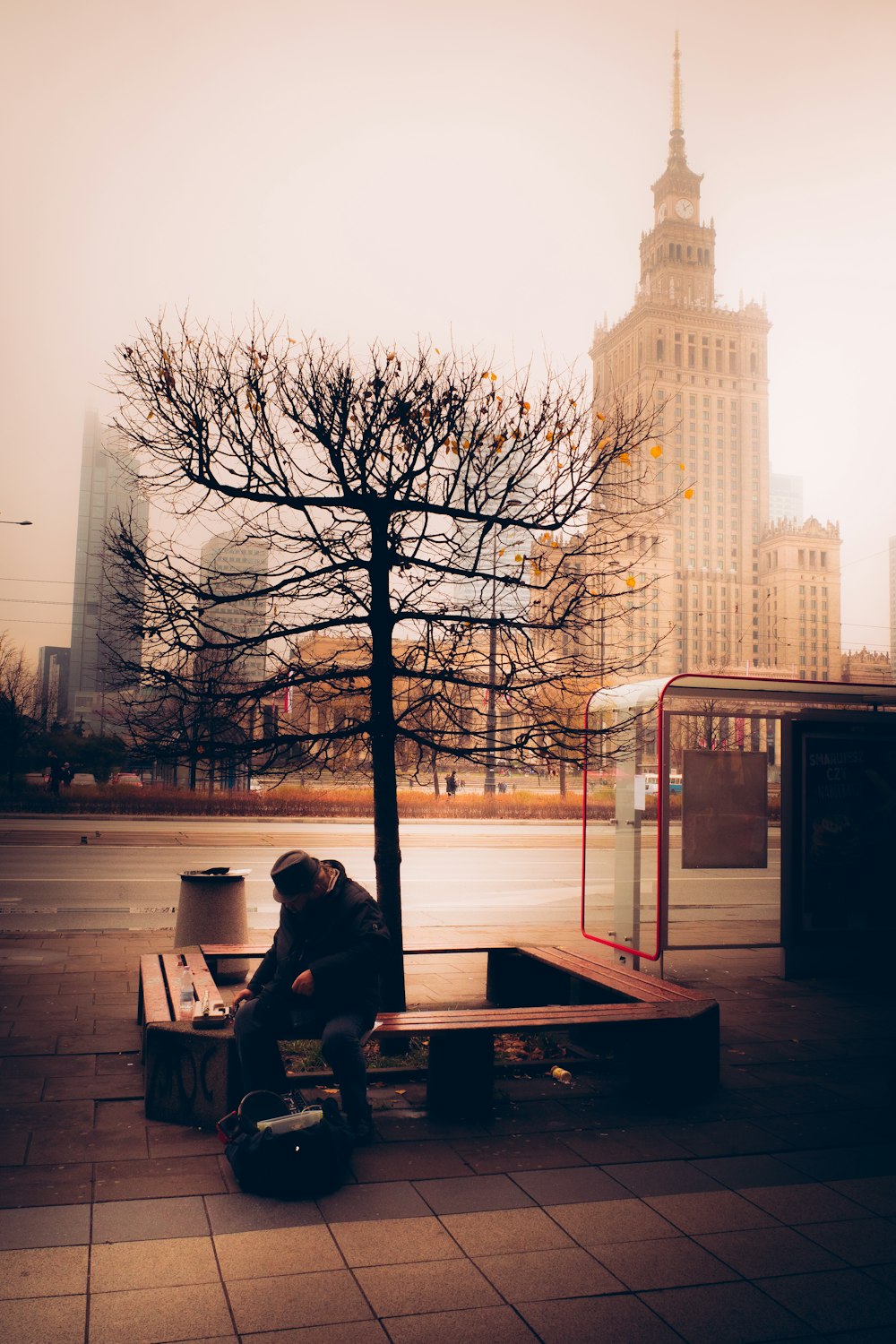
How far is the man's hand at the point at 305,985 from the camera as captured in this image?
4926mm

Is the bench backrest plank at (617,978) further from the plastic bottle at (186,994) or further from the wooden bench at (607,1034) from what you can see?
the plastic bottle at (186,994)

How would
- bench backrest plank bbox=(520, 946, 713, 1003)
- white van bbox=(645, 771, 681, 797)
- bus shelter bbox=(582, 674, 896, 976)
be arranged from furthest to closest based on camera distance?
white van bbox=(645, 771, 681, 797) → bus shelter bbox=(582, 674, 896, 976) → bench backrest plank bbox=(520, 946, 713, 1003)

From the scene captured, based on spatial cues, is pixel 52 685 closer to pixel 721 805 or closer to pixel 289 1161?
pixel 721 805

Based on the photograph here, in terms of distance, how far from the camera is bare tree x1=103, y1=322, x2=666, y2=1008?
23.9 feet

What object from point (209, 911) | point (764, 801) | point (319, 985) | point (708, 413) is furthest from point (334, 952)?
point (708, 413)

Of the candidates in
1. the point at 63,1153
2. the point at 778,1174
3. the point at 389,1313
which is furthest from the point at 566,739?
the point at 389,1313

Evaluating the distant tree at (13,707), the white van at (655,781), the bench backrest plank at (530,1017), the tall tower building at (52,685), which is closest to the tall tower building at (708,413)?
the tall tower building at (52,685)

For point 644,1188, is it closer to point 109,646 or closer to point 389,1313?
point 389,1313

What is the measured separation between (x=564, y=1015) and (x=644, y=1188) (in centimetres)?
142

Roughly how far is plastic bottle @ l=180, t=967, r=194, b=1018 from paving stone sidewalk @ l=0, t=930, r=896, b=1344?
48 centimetres

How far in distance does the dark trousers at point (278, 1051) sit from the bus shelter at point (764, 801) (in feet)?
14.1

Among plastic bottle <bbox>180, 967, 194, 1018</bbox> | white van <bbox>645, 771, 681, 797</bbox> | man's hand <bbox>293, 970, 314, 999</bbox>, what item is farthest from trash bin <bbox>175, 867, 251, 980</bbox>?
man's hand <bbox>293, 970, 314, 999</bbox>

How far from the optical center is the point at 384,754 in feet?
23.8

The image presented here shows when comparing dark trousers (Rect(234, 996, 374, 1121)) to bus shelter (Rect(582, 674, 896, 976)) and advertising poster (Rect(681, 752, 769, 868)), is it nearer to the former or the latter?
bus shelter (Rect(582, 674, 896, 976))
